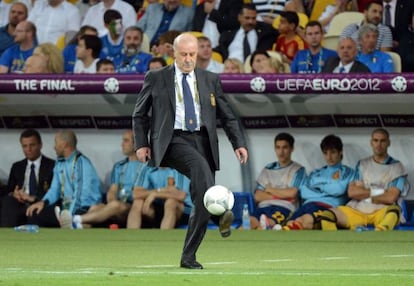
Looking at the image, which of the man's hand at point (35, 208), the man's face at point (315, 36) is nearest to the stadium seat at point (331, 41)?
the man's face at point (315, 36)

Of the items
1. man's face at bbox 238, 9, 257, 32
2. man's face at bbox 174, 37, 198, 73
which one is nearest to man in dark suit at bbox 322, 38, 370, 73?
man's face at bbox 238, 9, 257, 32

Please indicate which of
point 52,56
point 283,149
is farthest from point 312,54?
point 52,56

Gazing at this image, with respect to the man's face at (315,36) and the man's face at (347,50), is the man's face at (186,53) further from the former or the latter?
the man's face at (315,36)

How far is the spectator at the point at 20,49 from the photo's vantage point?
19453 millimetres

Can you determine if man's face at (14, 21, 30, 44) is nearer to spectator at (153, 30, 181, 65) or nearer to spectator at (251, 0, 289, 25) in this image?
spectator at (153, 30, 181, 65)

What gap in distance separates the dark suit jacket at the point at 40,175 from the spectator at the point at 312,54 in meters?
3.88

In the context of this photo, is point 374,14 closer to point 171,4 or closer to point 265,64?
point 265,64

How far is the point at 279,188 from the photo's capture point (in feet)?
58.4

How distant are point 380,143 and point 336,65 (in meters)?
1.26

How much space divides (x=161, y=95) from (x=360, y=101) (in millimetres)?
7966

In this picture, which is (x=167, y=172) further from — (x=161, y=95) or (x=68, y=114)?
(x=161, y=95)

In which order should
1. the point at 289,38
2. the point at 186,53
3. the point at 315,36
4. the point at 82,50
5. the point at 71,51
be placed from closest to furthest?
the point at 186,53 < the point at 315,36 < the point at 289,38 < the point at 82,50 < the point at 71,51

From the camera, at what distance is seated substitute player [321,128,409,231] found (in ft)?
56.0

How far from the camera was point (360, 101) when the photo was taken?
1802 cm
